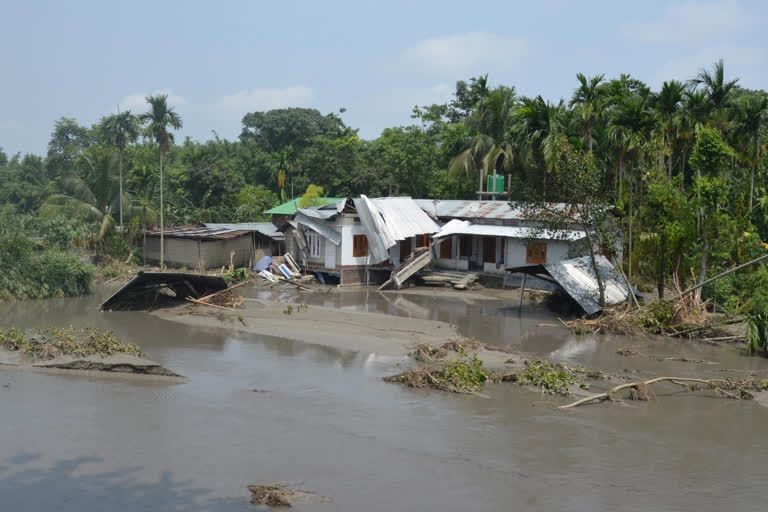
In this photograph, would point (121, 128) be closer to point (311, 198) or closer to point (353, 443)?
point (311, 198)

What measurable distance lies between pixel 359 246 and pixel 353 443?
18912mm

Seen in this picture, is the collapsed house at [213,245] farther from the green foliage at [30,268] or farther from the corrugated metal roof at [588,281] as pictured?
the corrugated metal roof at [588,281]

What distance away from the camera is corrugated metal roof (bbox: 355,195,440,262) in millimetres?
28017

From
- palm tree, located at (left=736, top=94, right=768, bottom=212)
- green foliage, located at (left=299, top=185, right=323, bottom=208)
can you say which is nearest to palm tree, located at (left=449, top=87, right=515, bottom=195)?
green foliage, located at (left=299, top=185, right=323, bottom=208)

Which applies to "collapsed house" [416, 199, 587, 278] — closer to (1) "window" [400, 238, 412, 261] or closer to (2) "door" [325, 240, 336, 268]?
(1) "window" [400, 238, 412, 261]

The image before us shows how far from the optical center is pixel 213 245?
30.0 meters

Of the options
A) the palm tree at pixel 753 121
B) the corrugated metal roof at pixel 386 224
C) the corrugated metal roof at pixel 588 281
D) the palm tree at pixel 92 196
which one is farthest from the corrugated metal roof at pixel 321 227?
the palm tree at pixel 753 121

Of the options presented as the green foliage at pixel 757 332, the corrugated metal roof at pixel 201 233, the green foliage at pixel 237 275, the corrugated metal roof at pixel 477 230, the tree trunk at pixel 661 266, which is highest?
the corrugated metal roof at pixel 477 230

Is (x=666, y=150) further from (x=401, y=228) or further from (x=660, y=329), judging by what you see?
(x=401, y=228)

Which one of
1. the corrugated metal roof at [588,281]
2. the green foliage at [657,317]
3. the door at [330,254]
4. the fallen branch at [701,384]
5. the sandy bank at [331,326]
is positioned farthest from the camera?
the door at [330,254]

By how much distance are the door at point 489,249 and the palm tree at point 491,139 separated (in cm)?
412

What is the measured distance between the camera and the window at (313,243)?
29625 millimetres

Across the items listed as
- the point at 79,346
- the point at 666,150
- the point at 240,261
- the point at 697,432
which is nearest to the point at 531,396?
the point at 697,432

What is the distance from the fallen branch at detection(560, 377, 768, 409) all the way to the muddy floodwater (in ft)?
0.96
